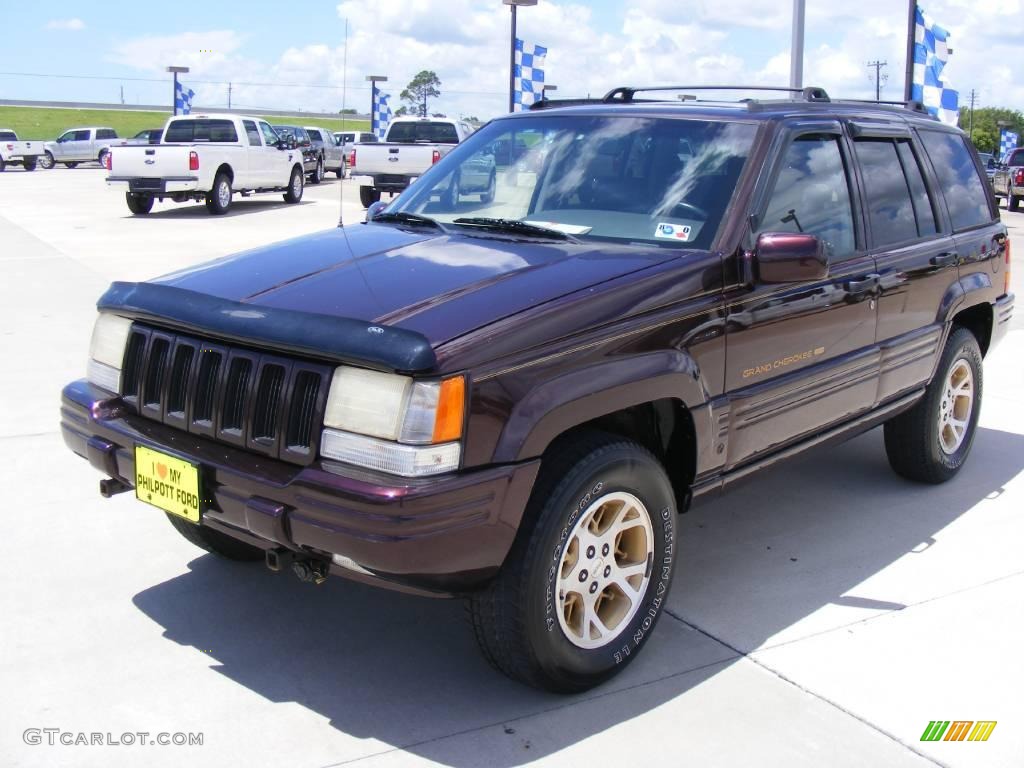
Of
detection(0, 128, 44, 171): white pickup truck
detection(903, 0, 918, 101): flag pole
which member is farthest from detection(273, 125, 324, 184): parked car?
detection(903, 0, 918, 101): flag pole

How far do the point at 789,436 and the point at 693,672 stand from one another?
111 centimetres

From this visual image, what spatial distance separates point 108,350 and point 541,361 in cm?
160

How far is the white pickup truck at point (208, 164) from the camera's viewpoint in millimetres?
19516

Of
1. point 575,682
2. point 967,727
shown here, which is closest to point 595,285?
point 575,682

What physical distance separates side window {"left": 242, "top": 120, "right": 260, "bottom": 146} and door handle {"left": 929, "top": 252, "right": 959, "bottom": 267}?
1903 centimetres

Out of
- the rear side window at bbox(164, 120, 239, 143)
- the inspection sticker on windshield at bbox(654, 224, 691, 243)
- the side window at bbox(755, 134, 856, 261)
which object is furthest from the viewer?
the rear side window at bbox(164, 120, 239, 143)

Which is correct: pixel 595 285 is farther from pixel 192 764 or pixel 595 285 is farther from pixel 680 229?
pixel 192 764

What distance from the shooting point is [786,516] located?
16.5 feet

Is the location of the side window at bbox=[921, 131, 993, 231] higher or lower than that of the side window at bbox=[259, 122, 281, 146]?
lower

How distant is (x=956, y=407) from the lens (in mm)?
5645

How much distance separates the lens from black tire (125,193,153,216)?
2036cm

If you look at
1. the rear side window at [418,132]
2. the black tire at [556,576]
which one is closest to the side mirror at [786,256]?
the black tire at [556,576]

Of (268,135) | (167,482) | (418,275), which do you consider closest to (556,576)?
(418,275)

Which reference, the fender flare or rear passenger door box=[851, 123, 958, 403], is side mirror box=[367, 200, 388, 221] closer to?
the fender flare
